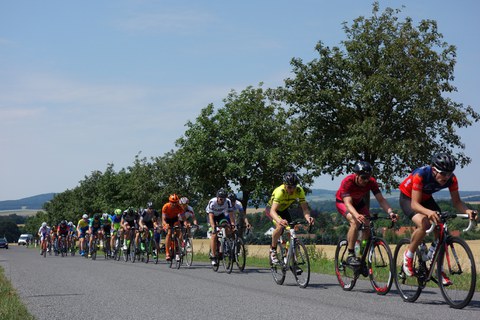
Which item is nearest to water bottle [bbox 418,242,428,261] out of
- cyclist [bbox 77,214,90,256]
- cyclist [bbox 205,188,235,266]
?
cyclist [bbox 205,188,235,266]

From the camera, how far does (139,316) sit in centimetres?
853

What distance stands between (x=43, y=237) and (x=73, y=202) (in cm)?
6353

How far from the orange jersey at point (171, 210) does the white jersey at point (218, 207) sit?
118 inches

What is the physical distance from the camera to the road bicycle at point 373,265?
1045 cm

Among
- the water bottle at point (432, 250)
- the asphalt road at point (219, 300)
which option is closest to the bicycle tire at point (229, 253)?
the asphalt road at point (219, 300)

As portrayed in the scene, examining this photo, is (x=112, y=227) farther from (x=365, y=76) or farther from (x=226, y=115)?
(x=226, y=115)

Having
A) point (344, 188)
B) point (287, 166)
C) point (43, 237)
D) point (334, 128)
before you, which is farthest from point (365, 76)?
point (344, 188)

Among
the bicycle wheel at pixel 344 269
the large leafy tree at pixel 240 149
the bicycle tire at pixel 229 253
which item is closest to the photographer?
the bicycle wheel at pixel 344 269

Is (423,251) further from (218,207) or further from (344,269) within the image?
(218,207)

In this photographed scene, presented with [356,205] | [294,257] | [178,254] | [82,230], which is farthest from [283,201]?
[82,230]

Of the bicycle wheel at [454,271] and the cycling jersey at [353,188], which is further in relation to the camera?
the cycling jersey at [353,188]

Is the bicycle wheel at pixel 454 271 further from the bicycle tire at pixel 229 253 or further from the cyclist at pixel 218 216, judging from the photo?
the cyclist at pixel 218 216

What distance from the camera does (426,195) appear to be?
941cm

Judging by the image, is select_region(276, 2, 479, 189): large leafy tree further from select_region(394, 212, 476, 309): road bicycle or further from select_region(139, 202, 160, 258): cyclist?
select_region(394, 212, 476, 309): road bicycle
